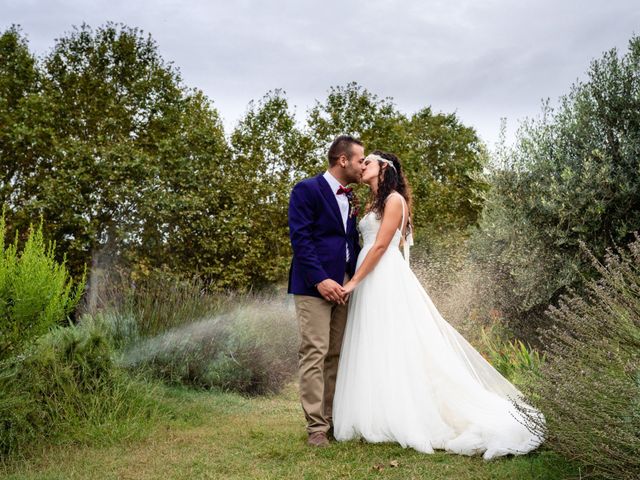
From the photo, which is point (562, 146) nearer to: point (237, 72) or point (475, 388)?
point (237, 72)

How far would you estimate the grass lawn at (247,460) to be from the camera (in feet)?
14.0

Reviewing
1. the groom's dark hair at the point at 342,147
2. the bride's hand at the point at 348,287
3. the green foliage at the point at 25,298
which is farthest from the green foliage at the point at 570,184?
the green foliage at the point at 25,298

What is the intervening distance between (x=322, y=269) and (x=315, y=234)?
35 centimetres

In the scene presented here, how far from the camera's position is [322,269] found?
203 inches

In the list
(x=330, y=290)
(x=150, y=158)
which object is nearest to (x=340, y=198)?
(x=330, y=290)

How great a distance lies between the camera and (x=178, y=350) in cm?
833

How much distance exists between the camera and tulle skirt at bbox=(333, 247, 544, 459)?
15.6 feet

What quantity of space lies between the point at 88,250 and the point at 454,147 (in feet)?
59.4

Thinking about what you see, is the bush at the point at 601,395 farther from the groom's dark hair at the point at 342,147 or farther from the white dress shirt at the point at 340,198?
the groom's dark hair at the point at 342,147

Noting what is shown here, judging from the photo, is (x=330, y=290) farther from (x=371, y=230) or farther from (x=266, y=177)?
(x=266, y=177)

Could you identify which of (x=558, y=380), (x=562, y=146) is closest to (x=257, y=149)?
(x=562, y=146)

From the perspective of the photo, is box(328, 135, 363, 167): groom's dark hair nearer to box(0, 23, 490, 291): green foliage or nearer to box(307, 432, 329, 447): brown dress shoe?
box(307, 432, 329, 447): brown dress shoe

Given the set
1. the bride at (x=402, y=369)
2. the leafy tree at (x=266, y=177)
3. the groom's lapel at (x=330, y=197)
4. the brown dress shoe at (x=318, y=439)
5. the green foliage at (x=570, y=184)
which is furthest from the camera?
the leafy tree at (x=266, y=177)

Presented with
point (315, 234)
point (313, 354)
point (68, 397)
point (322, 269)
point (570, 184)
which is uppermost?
point (570, 184)
